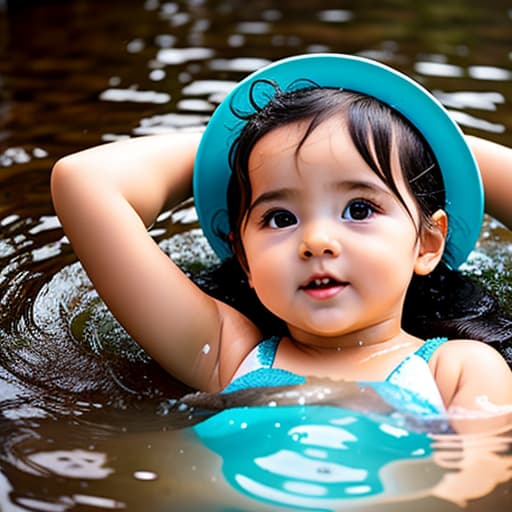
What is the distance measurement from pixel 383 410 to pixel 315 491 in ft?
0.88

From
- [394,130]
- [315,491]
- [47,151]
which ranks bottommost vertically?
[315,491]

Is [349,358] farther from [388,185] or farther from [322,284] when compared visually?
[388,185]

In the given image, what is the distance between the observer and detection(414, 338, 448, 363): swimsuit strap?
1.92 m

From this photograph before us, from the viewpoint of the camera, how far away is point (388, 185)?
191 centimetres

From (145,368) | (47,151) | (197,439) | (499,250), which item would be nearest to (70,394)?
(145,368)

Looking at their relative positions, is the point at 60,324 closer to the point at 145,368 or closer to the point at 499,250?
the point at 145,368

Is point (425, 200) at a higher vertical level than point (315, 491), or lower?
higher

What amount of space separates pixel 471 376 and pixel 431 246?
326mm

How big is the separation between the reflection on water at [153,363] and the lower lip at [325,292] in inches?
7.4

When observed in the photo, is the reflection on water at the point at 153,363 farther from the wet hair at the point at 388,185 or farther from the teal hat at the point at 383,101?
the teal hat at the point at 383,101

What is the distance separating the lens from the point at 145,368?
7.00 feet

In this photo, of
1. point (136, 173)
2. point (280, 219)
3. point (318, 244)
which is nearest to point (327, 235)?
point (318, 244)

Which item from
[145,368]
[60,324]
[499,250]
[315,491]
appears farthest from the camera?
[499,250]

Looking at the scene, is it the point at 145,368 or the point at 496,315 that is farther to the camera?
the point at 496,315
